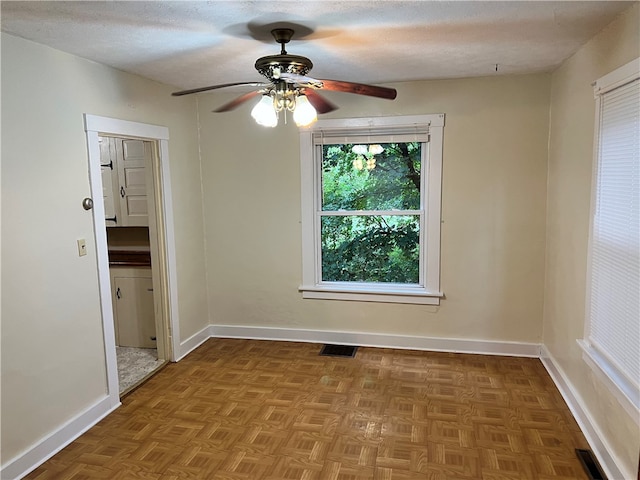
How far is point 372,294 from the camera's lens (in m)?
3.84

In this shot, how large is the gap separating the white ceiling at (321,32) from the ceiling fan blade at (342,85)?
275 millimetres

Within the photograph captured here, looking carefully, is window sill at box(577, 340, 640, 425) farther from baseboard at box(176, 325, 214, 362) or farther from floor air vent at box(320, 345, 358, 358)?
baseboard at box(176, 325, 214, 362)

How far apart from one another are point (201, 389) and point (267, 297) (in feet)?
3.71

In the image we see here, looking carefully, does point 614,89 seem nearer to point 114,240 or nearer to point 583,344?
point 583,344

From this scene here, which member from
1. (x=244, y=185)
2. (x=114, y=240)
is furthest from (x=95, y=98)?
(x=114, y=240)

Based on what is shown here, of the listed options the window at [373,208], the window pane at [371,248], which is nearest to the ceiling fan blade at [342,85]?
the window at [373,208]

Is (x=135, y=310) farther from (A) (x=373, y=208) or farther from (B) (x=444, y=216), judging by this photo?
(B) (x=444, y=216)

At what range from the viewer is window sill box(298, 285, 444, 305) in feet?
12.3

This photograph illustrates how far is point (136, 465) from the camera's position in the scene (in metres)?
2.36

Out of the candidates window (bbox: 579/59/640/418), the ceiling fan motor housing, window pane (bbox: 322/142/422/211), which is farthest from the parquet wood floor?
the ceiling fan motor housing

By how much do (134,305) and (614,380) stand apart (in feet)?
11.8

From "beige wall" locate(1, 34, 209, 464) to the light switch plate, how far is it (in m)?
0.03

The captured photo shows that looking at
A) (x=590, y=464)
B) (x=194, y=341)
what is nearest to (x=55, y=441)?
(x=194, y=341)

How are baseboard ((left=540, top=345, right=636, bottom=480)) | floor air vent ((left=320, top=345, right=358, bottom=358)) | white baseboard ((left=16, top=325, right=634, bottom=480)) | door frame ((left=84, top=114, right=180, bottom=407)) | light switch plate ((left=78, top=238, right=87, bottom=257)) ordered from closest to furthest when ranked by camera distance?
baseboard ((left=540, top=345, right=636, bottom=480)) < white baseboard ((left=16, top=325, right=634, bottom=480)) < light switch plate ((left=78, top=238, right=87, bottom=257)) < door frame ((left=84, top=114, right=180, bottom=407)) < floor air vent ((left=320, top=345, right=358, bottom=358))
